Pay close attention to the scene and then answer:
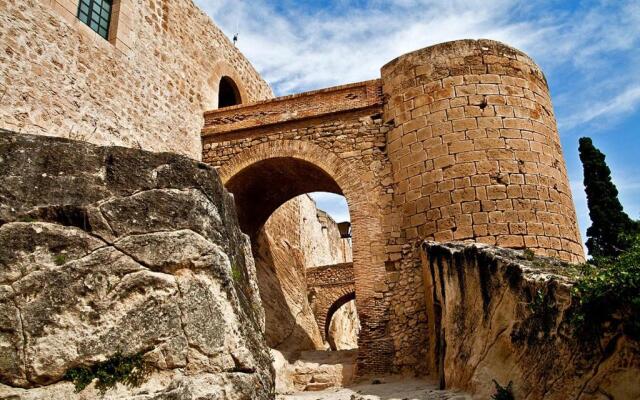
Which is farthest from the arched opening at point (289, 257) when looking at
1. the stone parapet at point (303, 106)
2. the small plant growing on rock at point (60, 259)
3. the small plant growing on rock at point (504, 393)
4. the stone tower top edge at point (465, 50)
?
the small plant growing on rock at point (60, 259)

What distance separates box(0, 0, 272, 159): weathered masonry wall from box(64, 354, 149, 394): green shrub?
4.96 m

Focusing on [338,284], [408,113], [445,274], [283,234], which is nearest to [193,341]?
[445,274]

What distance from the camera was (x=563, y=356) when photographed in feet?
16.6

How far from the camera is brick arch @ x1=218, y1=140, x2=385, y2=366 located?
9.64 m

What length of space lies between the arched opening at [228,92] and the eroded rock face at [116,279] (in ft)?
31.7

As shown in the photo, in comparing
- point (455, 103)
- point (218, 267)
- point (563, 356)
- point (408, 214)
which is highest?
point (455, 103)

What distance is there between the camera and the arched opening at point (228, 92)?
14.5 meters

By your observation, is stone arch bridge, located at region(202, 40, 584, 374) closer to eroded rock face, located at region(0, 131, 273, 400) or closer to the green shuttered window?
the green shuttered window

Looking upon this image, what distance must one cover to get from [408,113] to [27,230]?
7593 millimetres

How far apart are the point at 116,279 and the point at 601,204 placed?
12691mm

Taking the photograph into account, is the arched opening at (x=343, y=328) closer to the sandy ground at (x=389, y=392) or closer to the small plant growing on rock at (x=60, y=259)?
the sandy ground at (x=389, y=392)

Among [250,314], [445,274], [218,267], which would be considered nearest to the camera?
[218,267]

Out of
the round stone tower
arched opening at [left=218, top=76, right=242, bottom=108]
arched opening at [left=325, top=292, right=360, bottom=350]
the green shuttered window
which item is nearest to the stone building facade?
the round stone tower

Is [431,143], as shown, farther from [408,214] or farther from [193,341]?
[193,341]
